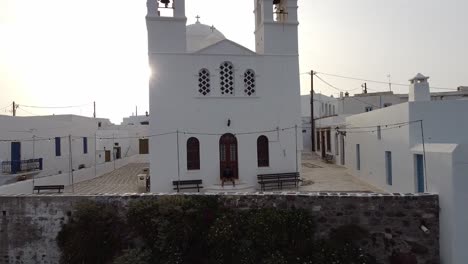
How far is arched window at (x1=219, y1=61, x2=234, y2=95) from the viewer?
50.0ft

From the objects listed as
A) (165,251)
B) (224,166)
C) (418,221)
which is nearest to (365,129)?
(224,166)

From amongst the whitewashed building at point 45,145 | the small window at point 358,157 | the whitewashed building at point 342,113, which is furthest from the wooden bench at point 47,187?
the whitewashed building at point 342,113

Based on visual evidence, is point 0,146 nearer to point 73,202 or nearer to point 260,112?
point 73,202

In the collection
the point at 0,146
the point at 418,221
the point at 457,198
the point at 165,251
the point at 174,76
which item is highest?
the point at 174,76

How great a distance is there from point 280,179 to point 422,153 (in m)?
5.78

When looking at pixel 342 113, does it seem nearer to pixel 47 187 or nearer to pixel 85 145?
pixel 85 145

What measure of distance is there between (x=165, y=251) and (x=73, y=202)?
3.04 meters

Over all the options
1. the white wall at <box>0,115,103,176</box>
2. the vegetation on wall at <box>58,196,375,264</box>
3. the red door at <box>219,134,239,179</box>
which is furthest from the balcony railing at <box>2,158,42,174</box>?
the red door at <box>219,134,239,179</box>

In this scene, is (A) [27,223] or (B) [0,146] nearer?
(A) [27,223]

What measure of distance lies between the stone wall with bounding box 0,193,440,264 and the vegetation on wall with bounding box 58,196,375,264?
245 millimetres

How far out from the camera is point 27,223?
10.3 m

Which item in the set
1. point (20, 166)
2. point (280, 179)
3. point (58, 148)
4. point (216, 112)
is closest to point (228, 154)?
point (216, 112)

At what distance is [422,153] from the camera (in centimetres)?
1095

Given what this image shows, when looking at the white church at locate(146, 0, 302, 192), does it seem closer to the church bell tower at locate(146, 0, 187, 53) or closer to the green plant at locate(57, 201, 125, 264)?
the church bell tower at locate(146, 0, 187, 53)
